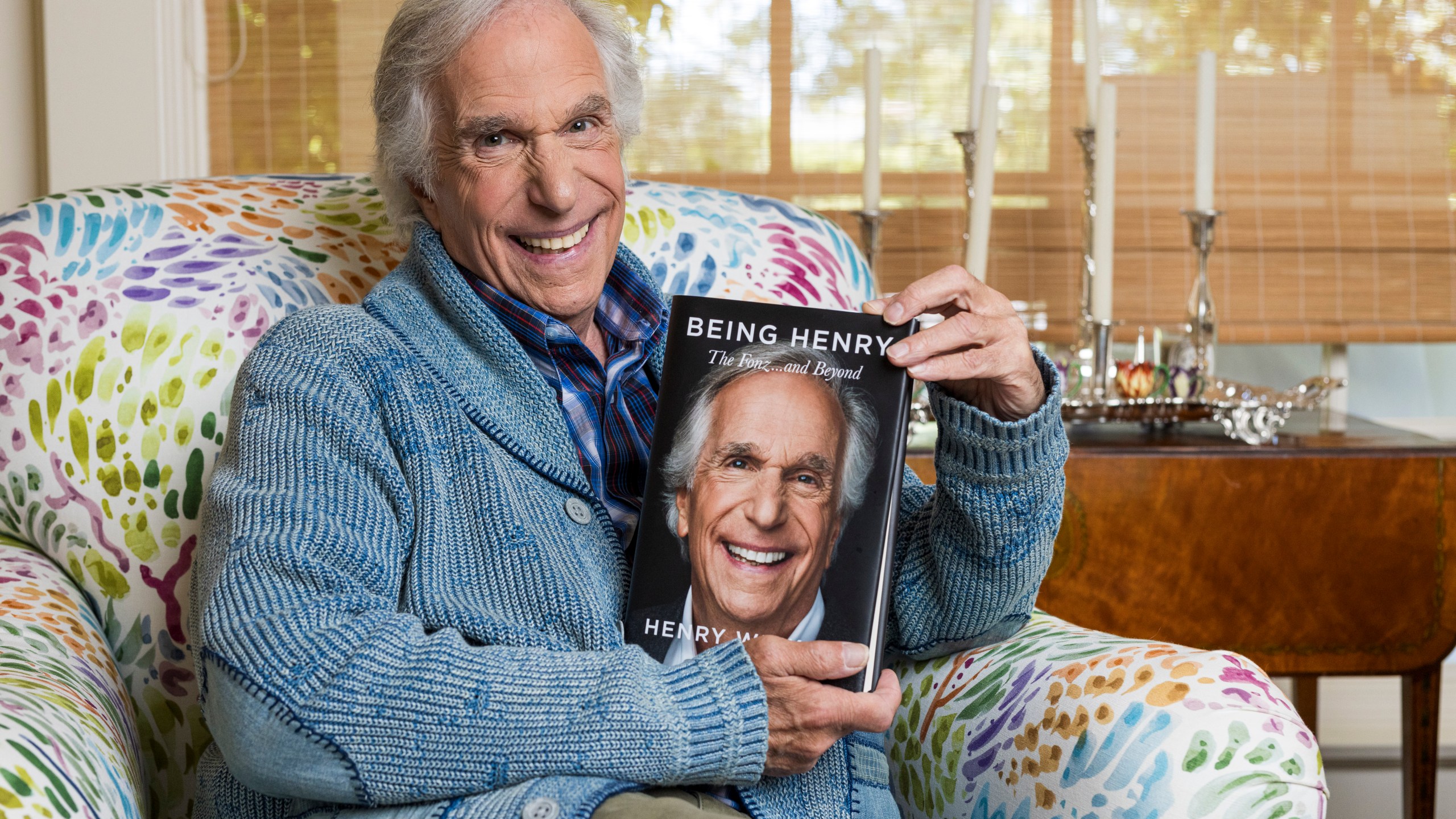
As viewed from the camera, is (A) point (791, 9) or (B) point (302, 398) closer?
(B) point (302, 398)

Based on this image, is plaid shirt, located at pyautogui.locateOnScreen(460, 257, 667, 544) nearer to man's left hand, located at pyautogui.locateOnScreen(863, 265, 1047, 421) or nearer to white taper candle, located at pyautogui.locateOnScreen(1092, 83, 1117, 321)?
man's left hand, located at pyautogui.locateOnScreen(863, 265, 1047, 421)

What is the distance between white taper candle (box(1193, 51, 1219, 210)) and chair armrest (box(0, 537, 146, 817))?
1.45m

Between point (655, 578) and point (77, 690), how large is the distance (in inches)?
16.3

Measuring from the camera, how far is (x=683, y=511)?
90cm

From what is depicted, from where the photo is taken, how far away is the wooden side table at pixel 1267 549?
4.97ft

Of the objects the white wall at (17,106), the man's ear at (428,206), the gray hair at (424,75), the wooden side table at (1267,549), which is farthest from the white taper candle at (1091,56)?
the white wall at (17,106)

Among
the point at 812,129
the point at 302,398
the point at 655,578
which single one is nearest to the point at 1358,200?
the point at 812,129

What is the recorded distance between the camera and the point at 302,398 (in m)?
0.89

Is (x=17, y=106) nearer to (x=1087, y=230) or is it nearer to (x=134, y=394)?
(x=134, y=394)

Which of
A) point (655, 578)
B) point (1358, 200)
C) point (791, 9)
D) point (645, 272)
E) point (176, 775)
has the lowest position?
point (176, 775)

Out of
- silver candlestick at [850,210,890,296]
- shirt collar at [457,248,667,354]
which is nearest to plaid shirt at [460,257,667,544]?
shirt collar at [457,248,667,354]

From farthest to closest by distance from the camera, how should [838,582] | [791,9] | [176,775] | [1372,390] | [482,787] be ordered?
1. [1372,390]
2. [791,9]
3. [176,775]
4. [838,582]
5. [482,787]

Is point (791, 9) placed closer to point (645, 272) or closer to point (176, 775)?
point (645, 272)

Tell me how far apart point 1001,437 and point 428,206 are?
540 millimetres
